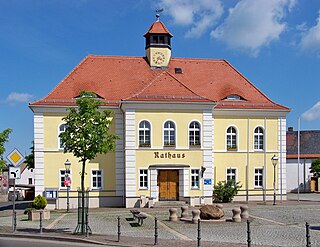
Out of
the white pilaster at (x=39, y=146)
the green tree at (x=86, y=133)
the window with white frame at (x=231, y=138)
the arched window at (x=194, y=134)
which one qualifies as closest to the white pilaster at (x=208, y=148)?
the arched window at (x=194, y=134)

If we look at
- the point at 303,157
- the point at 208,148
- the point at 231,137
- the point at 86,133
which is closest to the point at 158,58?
the point at 231,137

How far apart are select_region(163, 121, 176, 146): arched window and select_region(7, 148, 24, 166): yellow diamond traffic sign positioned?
15593mm

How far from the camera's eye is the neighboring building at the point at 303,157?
57500 mm

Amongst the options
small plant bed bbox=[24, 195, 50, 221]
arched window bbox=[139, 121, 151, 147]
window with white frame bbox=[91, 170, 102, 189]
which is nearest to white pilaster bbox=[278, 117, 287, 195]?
arched window bbox=[139, 121, 151, 147]

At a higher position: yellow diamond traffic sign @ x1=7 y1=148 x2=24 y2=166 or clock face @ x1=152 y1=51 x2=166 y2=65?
clock face @ x1=152 y1=51 x2=166 y2=65

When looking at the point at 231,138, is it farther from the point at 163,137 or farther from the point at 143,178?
the point at 143,178

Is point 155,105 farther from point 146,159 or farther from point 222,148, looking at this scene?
point 222,148

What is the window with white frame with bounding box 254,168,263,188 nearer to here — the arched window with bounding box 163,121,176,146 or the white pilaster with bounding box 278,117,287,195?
the white pilaster with bounding box 278,117,287,195

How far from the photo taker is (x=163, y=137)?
115 ft

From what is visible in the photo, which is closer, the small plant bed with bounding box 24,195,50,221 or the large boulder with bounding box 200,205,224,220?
the large boulder with bounding box 200,205,224,220

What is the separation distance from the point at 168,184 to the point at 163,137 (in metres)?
3.29

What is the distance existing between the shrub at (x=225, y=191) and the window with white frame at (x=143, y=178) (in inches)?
221

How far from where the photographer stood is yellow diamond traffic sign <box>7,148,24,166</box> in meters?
20.6

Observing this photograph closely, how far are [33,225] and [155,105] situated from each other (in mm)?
13898
